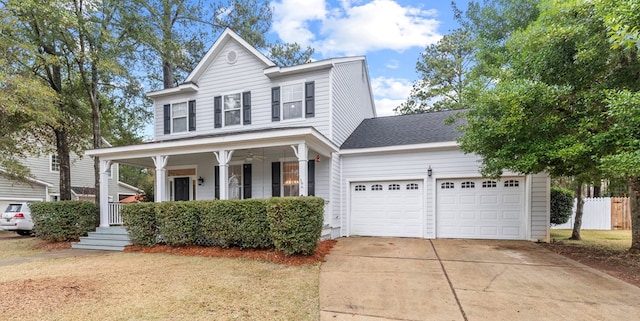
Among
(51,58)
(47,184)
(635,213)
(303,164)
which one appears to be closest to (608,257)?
(635,213)

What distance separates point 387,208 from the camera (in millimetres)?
10578

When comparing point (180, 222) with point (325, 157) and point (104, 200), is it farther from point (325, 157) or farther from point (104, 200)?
point (325, 157)

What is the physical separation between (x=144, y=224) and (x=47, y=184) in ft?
49.2

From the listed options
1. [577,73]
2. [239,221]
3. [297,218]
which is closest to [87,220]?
[239,221]

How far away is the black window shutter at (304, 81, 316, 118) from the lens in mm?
10516

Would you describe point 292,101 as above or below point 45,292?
above

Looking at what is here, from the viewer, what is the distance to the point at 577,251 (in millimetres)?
7887

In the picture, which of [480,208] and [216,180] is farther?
[216,180]

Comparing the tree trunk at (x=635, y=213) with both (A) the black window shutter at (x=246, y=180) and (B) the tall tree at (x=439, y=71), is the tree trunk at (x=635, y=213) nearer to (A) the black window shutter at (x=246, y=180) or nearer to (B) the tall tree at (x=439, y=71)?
(A) the black window shutter at (x=246, y=180)

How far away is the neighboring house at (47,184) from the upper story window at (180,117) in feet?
28.6

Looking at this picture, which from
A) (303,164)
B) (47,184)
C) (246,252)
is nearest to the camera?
(246,252)

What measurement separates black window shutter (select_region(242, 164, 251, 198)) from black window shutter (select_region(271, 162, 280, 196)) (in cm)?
94

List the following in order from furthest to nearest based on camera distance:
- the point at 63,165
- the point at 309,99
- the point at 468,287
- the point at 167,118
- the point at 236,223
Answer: the point at 63,165 < the point at 167,118 < the point at 309,99 < the point at 236,223 < the point at 468,287

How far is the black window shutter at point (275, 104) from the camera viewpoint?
10969 millimetres
